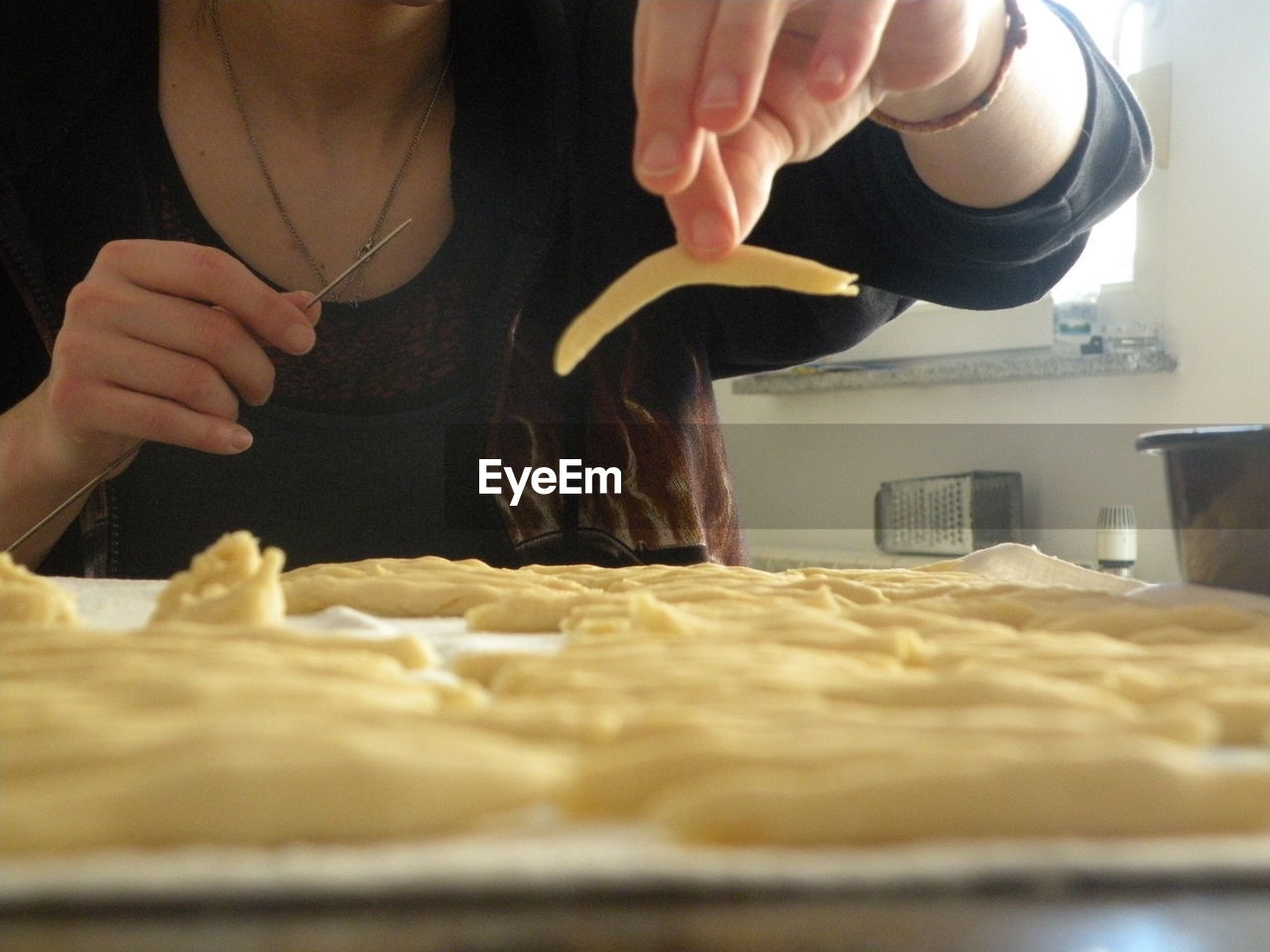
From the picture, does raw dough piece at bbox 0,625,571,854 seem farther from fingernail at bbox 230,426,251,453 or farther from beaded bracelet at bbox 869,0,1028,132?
beaded bracelet at bbox 869,0,1028,132

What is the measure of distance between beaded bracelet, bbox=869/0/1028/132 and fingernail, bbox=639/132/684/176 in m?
0.30

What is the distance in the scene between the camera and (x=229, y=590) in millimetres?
539

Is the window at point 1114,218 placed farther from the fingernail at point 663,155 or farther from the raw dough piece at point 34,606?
the raw dough piece at point 34,606

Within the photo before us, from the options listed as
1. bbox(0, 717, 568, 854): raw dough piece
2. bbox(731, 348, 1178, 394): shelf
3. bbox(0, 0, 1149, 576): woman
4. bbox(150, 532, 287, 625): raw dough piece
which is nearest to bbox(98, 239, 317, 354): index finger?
bbox(0, 0, 1149, 576): woman

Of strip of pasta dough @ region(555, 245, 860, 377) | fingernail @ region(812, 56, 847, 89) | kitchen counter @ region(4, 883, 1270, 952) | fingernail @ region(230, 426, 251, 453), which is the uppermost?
fingernail @ region(812, 56, 847, 89)

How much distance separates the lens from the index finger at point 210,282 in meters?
0.78

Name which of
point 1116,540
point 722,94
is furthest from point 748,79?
point 1116,540

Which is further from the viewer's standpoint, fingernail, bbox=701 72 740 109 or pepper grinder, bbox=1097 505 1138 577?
pepper grinder, bbox=1097 505 1138 577

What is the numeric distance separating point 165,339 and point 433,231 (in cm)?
36

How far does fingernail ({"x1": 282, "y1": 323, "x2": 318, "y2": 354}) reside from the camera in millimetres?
786

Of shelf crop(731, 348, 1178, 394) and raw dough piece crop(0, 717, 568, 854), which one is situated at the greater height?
shelf crop(731, 348, 1178, 394)

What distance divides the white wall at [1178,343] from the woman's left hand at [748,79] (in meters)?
1.43

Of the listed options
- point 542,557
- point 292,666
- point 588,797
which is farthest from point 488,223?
point 588,797

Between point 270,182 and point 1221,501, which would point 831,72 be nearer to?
point 1221,501
